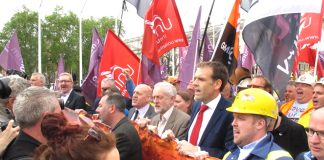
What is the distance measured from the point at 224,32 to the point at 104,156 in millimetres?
5238

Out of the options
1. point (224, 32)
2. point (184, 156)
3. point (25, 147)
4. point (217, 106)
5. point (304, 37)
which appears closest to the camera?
point (25, 147)

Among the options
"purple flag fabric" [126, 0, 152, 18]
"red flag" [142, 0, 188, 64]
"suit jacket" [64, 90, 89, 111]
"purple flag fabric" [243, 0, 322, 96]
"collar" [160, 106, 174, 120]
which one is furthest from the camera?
"purple flag fabric" [126, 0, 152, 18]

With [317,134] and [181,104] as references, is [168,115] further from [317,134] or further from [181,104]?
[317,134]

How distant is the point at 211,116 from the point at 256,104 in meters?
1.18

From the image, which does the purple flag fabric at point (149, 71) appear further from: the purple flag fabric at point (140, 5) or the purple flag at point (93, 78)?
the purple flag at point (93, 78)

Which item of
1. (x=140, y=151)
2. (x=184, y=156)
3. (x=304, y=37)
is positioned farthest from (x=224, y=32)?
(x=184, y=156)

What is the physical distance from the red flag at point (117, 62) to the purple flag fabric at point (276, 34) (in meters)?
4.54

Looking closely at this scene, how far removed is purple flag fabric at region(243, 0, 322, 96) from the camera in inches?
241

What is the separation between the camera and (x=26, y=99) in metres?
3.65

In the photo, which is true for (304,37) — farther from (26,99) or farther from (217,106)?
(26,99)

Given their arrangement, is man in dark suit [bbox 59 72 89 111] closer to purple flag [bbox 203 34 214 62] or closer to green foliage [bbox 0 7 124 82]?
purple flag [bbox 203 34 214 62]

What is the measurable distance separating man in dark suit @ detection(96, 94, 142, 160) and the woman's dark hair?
90.0 inches

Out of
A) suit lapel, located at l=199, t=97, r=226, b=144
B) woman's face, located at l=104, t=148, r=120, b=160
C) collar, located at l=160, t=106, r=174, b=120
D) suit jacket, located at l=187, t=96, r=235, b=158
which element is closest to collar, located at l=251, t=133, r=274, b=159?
suit jacket, located at l=187, t=96, r=235, b=158

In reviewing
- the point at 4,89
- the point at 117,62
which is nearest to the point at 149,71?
the point at 117,62
